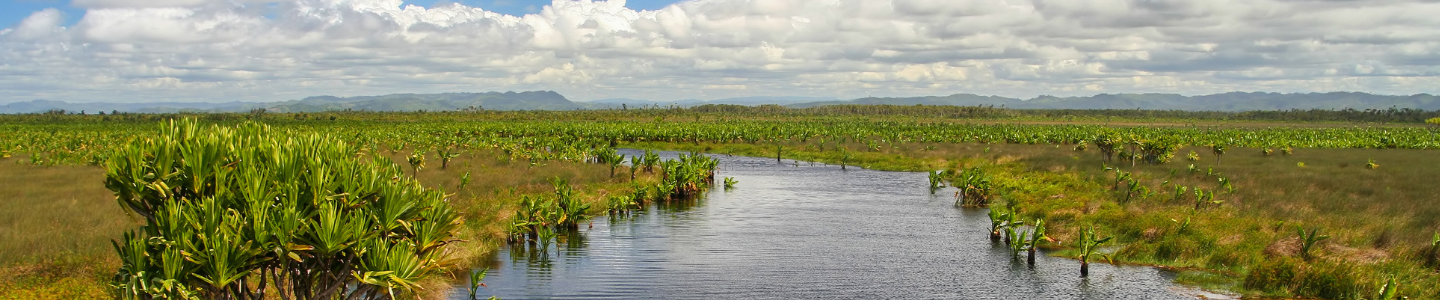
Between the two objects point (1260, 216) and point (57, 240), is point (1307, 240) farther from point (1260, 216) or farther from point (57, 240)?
point (57, 240)

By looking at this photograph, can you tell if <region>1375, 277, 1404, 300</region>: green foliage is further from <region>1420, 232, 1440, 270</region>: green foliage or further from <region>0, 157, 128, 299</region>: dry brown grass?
<region>0, 157, 128, 299</region>: dry brown grass

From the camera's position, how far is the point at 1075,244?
27.3 m

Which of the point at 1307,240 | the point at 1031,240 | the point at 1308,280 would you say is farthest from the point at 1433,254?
the point at 1031,240

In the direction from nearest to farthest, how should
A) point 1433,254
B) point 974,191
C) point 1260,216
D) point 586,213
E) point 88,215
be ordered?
point 1433,254 < point 88,215 < point 1260,216 < point 586,213 < point 974,191

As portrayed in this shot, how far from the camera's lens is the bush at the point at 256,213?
1230cm

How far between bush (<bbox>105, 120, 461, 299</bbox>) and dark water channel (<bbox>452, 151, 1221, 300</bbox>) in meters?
6.65

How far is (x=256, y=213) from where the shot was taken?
1233 centimetres

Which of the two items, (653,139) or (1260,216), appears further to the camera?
(653,139)

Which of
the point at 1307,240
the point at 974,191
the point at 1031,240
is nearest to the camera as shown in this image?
the point at 1307,240

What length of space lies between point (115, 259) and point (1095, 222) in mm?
27384

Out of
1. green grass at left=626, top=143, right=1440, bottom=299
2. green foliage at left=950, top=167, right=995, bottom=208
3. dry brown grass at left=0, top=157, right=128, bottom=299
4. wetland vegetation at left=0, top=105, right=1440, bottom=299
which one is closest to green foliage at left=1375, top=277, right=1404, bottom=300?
wetland vegetation at left=0, top=105, right=1440, bottom=299

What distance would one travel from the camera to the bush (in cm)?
1230

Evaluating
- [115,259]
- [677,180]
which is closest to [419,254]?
[115,259]

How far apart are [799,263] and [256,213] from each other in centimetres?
1514
